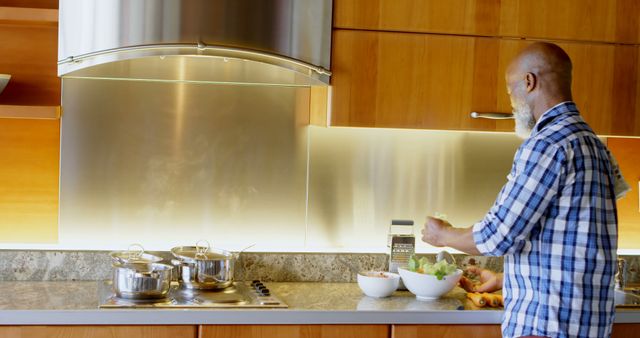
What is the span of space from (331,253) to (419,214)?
412mm

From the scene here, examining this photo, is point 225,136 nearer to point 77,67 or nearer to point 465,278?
point 77,67

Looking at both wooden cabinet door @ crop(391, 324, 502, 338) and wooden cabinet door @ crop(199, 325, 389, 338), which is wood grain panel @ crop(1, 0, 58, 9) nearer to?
wooden cabinet door @ crop(199, 325, 389, 338)

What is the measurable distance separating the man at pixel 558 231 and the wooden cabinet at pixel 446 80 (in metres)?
0.61

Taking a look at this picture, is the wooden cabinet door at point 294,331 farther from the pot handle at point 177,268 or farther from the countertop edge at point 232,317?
the pot handle at point 177,268

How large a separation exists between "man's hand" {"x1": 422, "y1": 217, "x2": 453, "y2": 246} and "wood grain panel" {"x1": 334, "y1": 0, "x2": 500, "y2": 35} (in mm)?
716

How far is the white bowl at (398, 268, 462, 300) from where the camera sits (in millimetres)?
2814

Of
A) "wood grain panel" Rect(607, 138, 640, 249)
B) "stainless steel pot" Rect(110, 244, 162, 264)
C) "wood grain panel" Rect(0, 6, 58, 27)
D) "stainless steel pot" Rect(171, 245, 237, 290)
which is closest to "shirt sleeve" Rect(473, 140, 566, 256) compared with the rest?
"stainless steel pot" Rect(171, 245, 237, 290)

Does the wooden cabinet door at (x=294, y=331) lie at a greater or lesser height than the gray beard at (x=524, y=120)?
lesser

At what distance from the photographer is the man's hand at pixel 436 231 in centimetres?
250

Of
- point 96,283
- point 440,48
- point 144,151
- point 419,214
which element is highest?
point 440,48

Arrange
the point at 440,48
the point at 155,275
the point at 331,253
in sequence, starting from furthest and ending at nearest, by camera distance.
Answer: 1. the point at 331,253
2. the point at 440,48
3. the point at 155,275

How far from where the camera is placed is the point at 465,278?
298 centimetres

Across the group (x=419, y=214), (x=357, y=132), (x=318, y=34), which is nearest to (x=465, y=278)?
(x=419, y=214)

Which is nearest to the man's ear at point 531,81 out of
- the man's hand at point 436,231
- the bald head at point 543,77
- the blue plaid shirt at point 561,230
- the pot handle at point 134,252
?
the bald head at point 543,77
